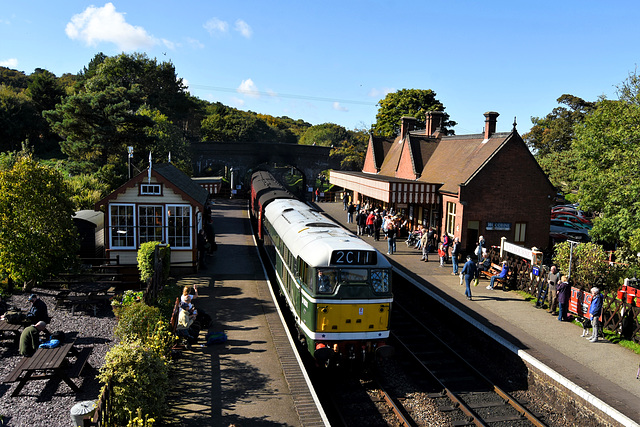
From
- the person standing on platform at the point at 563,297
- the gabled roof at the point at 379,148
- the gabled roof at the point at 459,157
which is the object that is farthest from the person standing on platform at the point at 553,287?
the gabled roof at the point at 379,148

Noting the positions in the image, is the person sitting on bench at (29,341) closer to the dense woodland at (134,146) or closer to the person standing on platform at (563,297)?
the dense woodland at (134,146)

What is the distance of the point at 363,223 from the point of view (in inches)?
1138

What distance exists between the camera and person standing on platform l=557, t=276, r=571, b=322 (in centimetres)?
1382

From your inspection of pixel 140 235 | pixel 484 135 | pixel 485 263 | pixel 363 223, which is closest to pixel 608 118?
pixel 484 135

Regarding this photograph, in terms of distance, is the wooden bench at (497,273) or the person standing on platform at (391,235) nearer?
Result: the wooden bench at (497,273)

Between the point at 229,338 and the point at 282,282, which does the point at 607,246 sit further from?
the point at 229,338

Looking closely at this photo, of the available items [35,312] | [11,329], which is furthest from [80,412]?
[35,312]

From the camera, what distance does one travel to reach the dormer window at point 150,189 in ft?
58.2

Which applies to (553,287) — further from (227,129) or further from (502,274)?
(227,129)

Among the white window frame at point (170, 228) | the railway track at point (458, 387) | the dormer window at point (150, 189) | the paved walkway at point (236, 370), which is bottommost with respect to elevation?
the railway track at point (458, 387)

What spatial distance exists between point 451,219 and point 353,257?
14.2m

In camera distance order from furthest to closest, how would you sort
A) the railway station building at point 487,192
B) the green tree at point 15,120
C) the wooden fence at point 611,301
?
the green tree at point 15,120
the railway station building at point 487,192
the wooden fence at point 611,301

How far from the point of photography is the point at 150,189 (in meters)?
17.8

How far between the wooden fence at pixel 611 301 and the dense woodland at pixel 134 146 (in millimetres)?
2939
